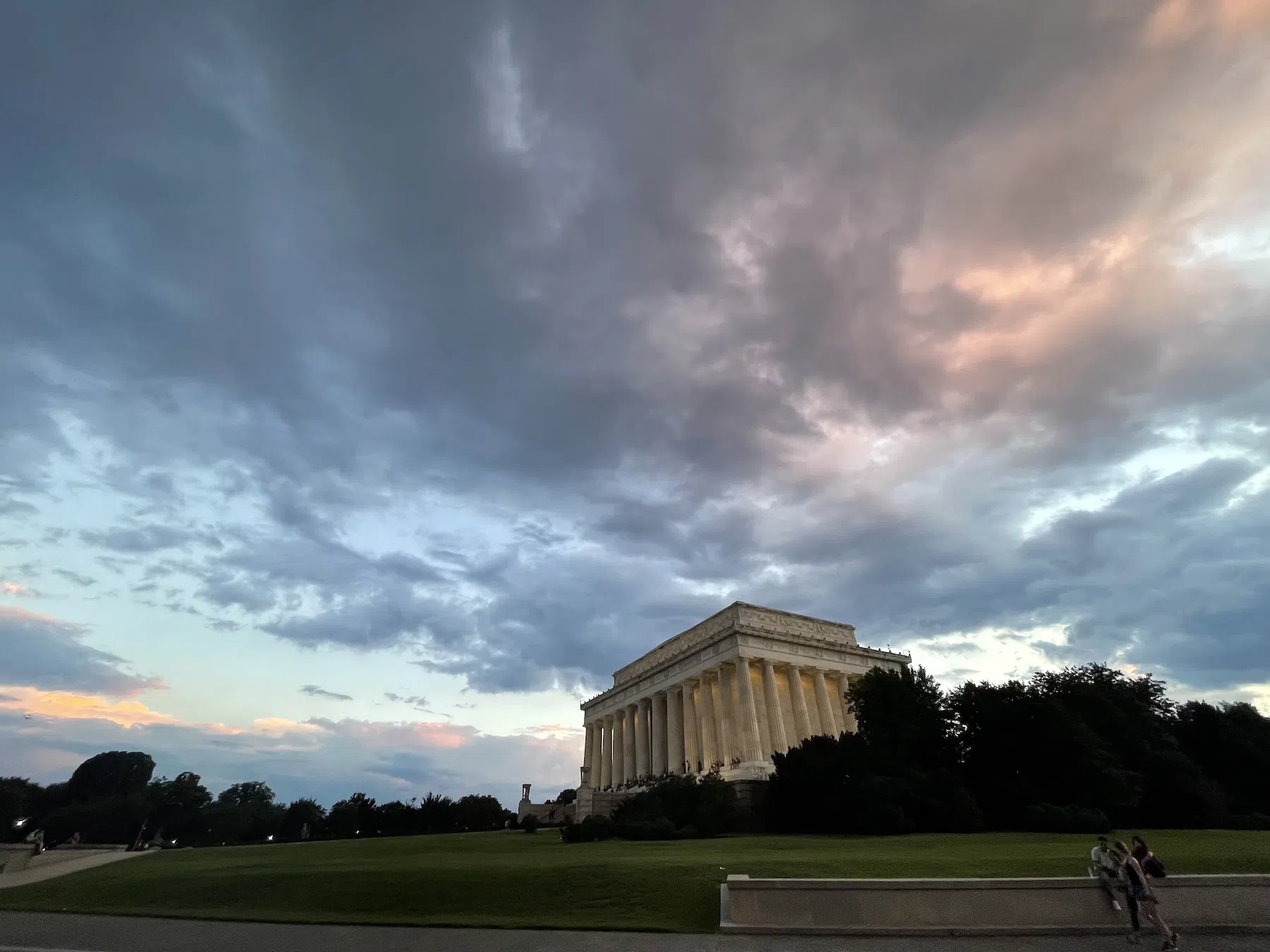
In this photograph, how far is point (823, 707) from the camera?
70.3 metres

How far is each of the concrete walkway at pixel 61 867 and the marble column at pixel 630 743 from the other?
48.5 meters

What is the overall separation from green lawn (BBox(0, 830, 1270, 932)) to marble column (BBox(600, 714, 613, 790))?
5650 centimetres

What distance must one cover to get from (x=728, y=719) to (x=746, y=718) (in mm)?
4805

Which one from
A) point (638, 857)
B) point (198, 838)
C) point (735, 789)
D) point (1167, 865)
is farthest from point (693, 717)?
point (198, 838)

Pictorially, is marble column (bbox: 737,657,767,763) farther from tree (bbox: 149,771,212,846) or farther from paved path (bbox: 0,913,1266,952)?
tree (bbox: 149,771,212,846)

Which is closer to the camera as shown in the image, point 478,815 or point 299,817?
point 478,815

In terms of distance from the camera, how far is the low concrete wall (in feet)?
51.0

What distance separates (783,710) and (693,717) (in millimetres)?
10292

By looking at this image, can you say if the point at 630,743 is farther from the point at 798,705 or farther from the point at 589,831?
the point at 589,831

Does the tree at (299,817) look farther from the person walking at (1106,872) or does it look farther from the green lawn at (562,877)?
the person walking at (1106,872)

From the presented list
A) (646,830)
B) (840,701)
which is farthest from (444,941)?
(840,701)

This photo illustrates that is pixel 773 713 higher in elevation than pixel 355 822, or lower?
higher

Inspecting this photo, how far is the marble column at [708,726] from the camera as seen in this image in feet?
224

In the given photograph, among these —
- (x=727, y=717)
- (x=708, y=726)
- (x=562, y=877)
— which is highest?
(x=708, y=726)
